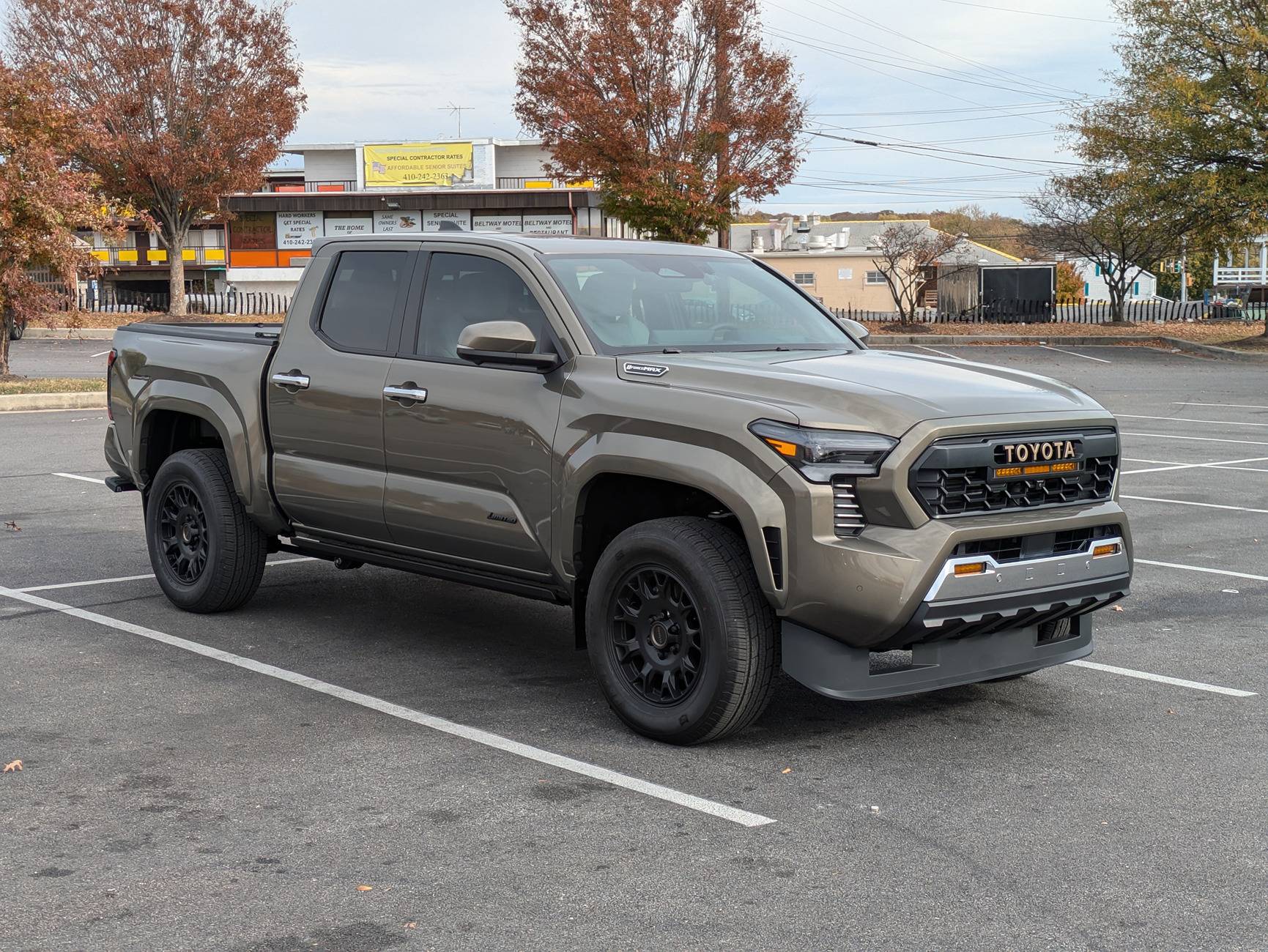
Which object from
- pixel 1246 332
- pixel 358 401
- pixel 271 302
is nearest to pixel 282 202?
pixel 271 302

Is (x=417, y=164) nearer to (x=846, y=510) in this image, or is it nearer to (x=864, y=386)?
(x=864, y=386)


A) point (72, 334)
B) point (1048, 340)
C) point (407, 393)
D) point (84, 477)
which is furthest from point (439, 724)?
point (72, 334)

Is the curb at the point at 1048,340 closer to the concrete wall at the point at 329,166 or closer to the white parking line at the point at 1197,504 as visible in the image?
the white parking line at the point at 1197,504

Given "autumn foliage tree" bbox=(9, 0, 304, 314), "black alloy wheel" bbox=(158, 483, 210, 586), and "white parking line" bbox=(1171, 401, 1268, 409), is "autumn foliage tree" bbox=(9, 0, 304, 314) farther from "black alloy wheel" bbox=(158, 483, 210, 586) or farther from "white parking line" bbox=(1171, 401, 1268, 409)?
"black alloy wheel" bbox=(158, 483, 210, 586)

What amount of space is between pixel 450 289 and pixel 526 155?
78410 millimetres

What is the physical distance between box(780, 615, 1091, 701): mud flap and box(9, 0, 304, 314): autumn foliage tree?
3873 cm

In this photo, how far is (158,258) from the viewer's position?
273ft

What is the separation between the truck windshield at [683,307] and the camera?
6.23m

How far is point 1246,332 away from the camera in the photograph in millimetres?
42375

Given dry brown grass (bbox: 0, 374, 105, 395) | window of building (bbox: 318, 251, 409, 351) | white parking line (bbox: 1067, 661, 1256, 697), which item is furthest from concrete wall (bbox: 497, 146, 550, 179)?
white parking line (bbox: 1067, 661, 1256, 697)

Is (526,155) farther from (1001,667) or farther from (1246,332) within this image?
(1001,667)

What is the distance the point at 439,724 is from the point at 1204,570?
5552 millimetres

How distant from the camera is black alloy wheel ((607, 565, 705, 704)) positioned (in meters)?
5.47

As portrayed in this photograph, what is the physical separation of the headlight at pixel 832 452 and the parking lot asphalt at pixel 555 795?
1.12 m
